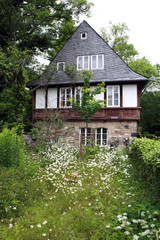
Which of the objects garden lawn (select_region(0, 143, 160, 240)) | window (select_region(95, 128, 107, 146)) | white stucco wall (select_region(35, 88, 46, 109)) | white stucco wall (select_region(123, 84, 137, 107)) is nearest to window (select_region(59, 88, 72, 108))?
white stucco wall (select_region(35, 88, 46, 109))

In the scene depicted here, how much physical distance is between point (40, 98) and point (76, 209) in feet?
38.0

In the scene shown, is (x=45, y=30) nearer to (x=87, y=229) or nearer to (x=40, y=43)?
(x=40, y=43)

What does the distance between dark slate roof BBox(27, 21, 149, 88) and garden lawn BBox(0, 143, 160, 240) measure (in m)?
8.87

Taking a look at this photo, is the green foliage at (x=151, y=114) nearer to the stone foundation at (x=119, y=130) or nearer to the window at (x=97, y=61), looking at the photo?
the stone foundation at (x=119, y=130)

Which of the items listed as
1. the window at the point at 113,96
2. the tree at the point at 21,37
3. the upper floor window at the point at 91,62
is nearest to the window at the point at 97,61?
the upper floor window at the point at 91,62

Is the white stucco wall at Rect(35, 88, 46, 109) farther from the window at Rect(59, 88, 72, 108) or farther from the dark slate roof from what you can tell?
the window at Rect(59, 88, 72, 108)

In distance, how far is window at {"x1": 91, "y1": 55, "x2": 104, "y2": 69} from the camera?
1375 centimetres

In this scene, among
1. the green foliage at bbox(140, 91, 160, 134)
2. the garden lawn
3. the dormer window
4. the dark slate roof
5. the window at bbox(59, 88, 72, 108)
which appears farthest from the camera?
the green foliage at bbox(140, 91, 160, 134)

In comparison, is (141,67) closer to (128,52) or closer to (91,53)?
(128,52)

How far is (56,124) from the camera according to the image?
456 inches

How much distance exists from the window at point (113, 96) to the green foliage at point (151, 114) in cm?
715

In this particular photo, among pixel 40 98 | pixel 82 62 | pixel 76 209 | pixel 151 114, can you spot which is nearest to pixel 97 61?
pixel 82 62

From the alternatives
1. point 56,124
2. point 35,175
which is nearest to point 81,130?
point 56,124

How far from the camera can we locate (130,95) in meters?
12.6
